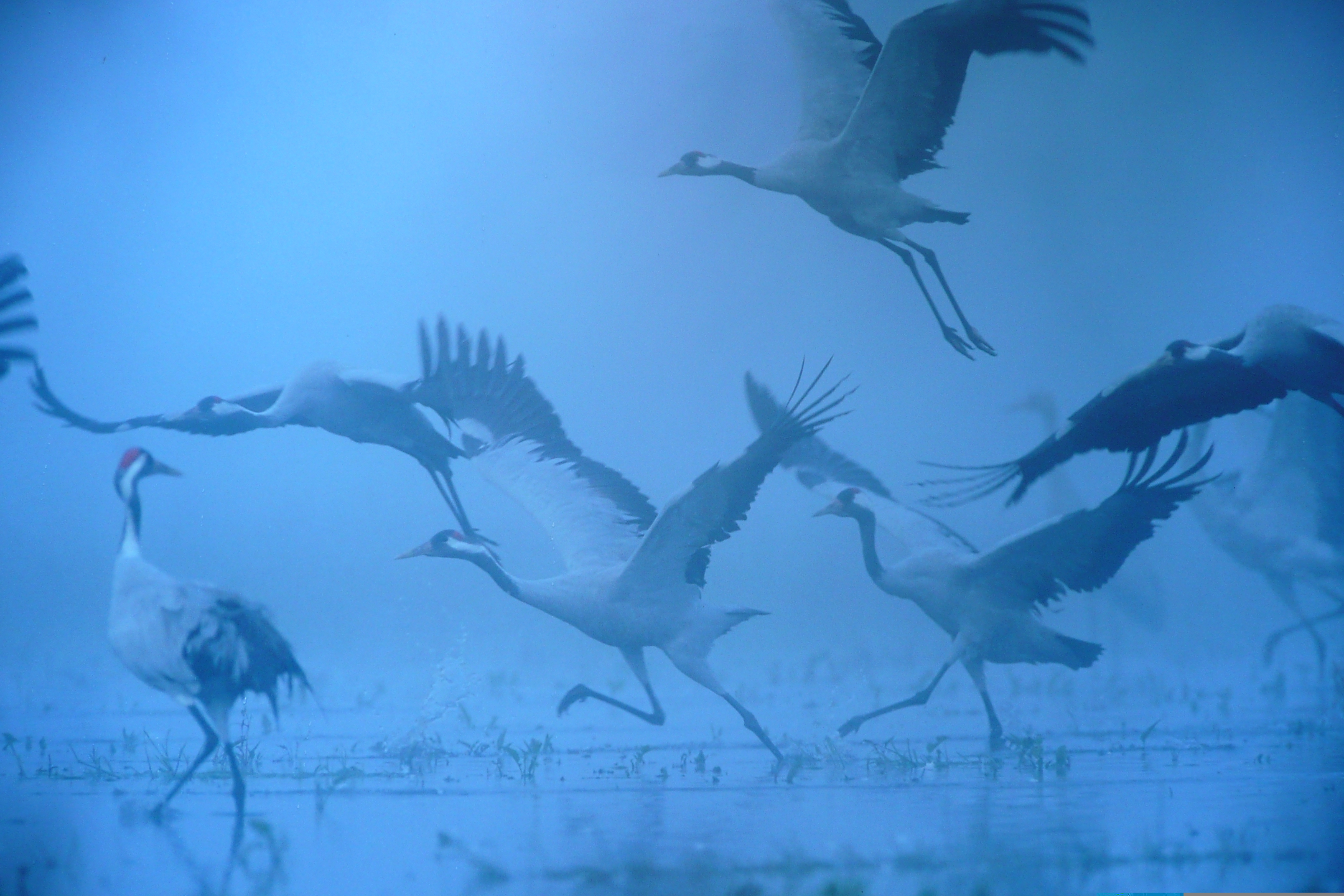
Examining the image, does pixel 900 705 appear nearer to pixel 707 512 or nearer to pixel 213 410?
pixel 707 512

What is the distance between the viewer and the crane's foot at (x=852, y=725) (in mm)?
3250

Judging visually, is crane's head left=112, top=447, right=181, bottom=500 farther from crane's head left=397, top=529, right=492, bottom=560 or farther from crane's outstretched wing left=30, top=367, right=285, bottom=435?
crane's head left=397, top=529, right=492, bottom=560

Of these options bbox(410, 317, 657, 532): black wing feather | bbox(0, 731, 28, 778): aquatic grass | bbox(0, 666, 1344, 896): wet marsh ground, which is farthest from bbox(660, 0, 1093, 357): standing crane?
bbox(0, 731, 28, 778): aquatic grass

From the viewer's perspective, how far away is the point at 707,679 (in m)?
3.18

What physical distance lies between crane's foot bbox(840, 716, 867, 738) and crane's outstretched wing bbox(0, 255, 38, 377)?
9.33 ft

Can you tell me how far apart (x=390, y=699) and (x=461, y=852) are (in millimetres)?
736

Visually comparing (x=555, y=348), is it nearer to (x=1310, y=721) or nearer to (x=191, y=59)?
(x=191, y=59)

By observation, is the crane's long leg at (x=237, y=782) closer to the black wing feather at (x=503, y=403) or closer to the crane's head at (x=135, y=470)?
the crane's head at (x=135, y=470)

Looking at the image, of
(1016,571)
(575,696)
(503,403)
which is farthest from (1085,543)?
(503,403)

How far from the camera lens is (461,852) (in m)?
2.68

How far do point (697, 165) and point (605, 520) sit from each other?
1.16 meters

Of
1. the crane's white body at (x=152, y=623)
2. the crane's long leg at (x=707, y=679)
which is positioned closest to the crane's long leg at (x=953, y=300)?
the crane's long leg at (x=707, y=679)

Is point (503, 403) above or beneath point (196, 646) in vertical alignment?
above

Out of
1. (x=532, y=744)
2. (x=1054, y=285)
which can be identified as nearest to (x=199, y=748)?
(x=532, y=744)
